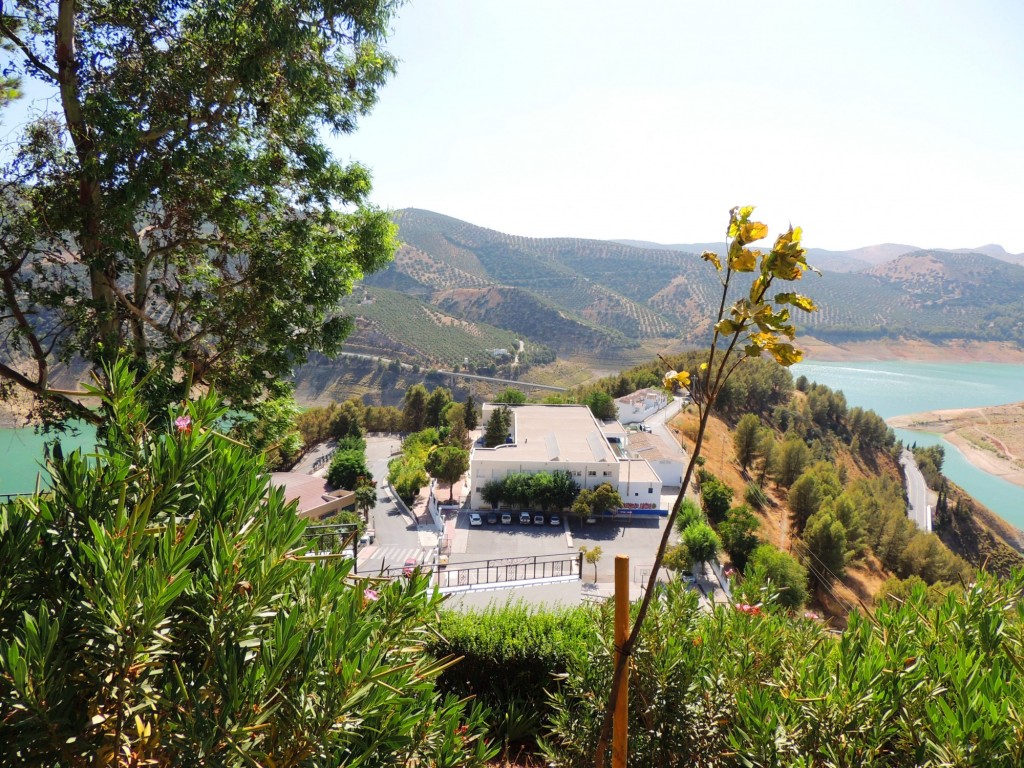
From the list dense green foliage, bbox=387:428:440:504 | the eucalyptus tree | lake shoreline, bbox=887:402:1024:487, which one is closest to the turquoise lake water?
lake shoreline, bbox=887:402:1024:487

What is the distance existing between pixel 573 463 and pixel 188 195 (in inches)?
650

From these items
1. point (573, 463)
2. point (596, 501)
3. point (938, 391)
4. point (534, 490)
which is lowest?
point (938, 391)

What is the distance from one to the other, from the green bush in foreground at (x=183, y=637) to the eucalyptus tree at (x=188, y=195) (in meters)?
1.94

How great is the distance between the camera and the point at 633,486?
18.8 meters

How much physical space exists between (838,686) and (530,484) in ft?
56.6

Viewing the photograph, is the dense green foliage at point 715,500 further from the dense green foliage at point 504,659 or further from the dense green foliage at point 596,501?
the dense green foliage at point 504,659

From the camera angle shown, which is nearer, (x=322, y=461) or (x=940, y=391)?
(x=322, y=461)

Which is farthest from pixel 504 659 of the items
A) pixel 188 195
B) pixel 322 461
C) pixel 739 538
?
pixel 322 461

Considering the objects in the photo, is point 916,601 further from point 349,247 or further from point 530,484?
point 530,484

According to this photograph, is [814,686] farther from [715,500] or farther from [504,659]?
[715,500]

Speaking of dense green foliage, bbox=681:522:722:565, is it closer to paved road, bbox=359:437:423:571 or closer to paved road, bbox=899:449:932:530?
paved road, bbox=359:437:423:571

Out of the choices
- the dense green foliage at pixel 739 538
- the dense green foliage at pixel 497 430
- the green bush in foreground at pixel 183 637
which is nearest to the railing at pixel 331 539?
the green bush in foreground at pixel 183 637

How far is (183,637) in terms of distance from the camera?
1.08 meters

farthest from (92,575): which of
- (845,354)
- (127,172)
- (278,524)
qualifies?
(845,354)
